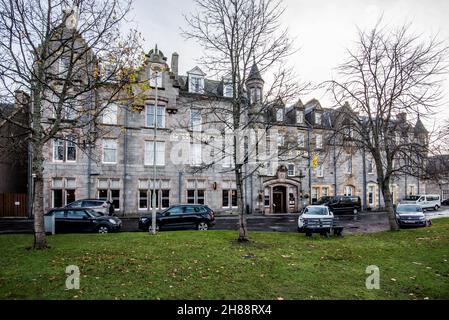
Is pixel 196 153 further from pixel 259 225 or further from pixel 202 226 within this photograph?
pixel 202 226

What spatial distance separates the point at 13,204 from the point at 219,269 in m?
27.2

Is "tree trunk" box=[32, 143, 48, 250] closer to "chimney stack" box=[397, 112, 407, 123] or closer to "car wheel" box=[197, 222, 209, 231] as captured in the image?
"car wheel" box=[197, 222, 209, 231]

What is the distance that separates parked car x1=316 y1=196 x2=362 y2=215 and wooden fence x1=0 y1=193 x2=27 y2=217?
3112cm

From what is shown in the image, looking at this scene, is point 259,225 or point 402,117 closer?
point 402,117

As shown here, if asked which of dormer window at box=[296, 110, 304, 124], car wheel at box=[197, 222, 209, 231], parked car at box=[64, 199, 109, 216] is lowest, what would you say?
car wheel at box=[197, 222, 209, 231]

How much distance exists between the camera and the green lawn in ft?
19.9

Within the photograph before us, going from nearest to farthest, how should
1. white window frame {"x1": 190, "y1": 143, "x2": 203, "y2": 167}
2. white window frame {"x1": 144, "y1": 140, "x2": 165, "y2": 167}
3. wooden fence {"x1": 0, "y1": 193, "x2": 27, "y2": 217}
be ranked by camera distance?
wooden fence {"x1": 0, "y1": 193, "x2": 27, "y2": 217} < white window frame {"x1": 144, "y1": 140, "x2": 165, "y2": 167} < white window frame {"x1": 190, "y1": 143, "x2": 203, "y2": 167}

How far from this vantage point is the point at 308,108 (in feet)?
133

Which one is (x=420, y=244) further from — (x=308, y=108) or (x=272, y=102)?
(x=308, y=108)

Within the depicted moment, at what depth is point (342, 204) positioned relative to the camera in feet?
103

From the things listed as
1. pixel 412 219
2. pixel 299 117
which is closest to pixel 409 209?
pixel 412 219

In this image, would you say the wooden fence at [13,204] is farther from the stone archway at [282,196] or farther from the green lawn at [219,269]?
the stone archway at [282,196]

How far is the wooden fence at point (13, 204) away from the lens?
2603cm

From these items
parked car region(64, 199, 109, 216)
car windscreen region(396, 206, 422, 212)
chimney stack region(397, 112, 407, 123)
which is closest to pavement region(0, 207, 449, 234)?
car windscreen region(396, 206, 422, 212)
